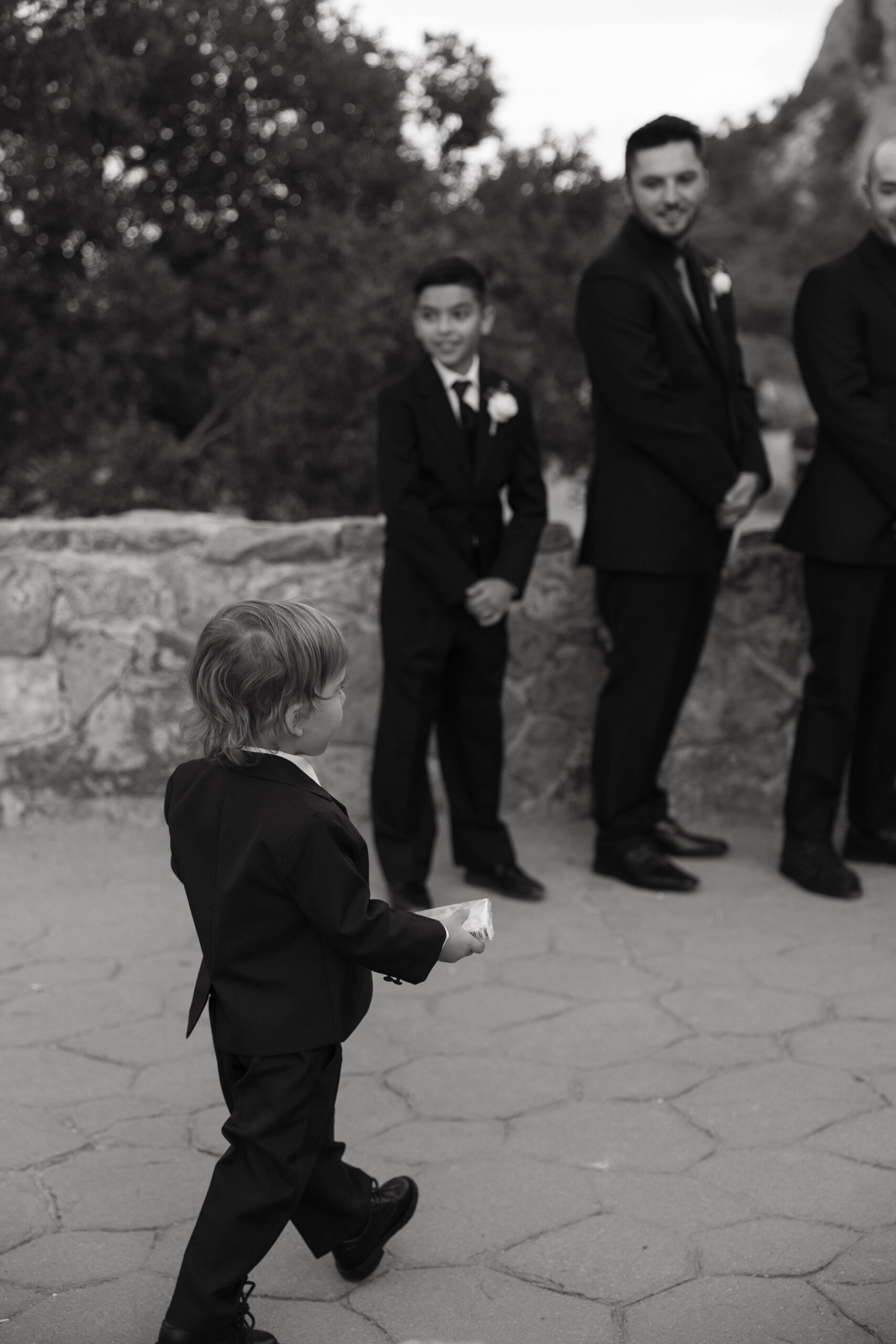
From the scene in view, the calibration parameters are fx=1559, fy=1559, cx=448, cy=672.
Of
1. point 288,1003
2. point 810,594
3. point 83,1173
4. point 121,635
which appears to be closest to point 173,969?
point 83,1173

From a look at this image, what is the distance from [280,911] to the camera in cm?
204

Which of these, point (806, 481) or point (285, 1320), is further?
point (806, 481)

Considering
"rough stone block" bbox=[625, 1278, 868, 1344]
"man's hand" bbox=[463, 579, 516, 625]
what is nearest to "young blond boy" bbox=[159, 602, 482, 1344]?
"rough stone block" bbox=[625, 1278, 868, 1344]

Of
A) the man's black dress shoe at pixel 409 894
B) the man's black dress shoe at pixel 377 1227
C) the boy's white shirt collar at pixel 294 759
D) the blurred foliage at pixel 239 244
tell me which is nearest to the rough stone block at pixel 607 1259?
the man's black dress shoe at pixel 377 1227

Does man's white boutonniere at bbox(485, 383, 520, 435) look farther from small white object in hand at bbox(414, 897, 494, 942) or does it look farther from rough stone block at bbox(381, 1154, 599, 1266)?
small white object in hand at bbox(414, 897, 494, 942)

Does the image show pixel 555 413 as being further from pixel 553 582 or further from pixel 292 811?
pixel 292 811

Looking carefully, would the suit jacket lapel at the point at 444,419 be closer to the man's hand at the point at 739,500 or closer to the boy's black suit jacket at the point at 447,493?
the boy's black suit jacket at the point at 447,493

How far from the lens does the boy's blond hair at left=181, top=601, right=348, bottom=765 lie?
2012 mm

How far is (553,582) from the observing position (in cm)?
477

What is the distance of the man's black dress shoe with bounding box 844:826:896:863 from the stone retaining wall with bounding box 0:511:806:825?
16.5 inches

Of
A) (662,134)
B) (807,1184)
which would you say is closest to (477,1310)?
(807,1184)

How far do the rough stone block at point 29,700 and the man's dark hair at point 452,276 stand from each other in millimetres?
1578

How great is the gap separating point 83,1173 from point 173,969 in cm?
98

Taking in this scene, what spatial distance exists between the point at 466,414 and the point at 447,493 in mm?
208
